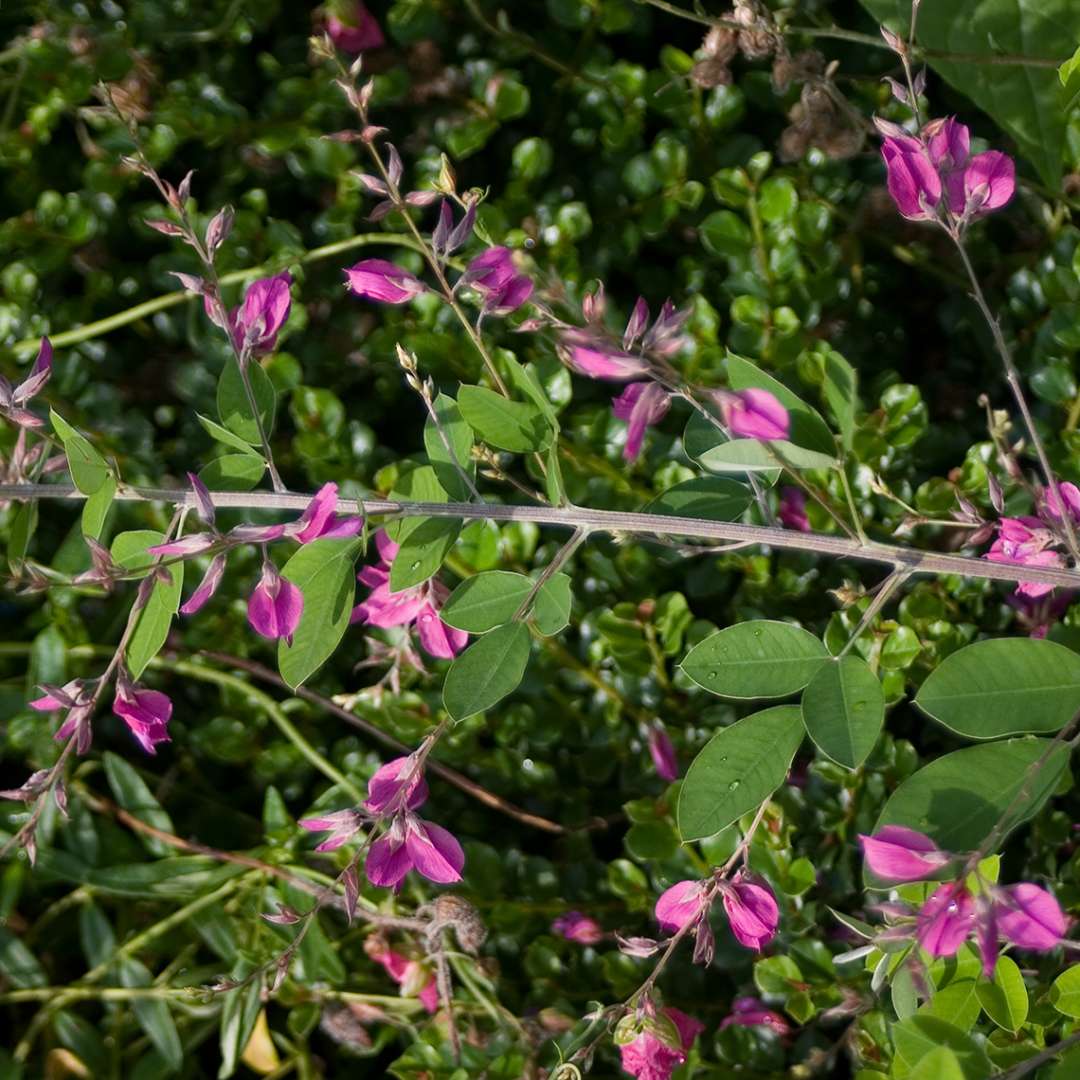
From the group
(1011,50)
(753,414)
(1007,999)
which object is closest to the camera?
(753,414)

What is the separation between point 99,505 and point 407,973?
0.73 m

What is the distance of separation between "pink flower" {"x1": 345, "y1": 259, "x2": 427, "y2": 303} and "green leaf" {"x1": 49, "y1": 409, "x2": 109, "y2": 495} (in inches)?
10.8

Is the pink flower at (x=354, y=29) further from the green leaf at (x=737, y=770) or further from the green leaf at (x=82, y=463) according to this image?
the green leaf at (x=737, y=770)

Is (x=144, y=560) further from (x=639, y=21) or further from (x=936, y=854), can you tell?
(x=639, y=21)

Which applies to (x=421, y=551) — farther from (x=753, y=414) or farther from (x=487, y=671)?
(x=753, y=414)

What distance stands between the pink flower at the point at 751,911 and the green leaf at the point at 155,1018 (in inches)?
34.1

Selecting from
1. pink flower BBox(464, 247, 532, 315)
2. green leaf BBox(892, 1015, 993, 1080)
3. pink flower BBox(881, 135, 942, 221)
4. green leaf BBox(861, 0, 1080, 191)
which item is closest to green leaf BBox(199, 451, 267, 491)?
pink flower BBox(464, 247, 532, 315)

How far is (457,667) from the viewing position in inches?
39.7

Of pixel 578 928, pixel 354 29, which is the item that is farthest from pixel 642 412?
pixel 354 29

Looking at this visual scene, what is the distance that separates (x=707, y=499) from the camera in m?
1.10

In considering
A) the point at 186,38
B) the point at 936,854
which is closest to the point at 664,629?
the point at 936,854

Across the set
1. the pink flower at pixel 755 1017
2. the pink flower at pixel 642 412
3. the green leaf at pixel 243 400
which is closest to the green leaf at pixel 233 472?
the green leaf at pixel 243 400

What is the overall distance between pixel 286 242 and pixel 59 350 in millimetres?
398

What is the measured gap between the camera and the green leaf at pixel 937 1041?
35.9 inches
